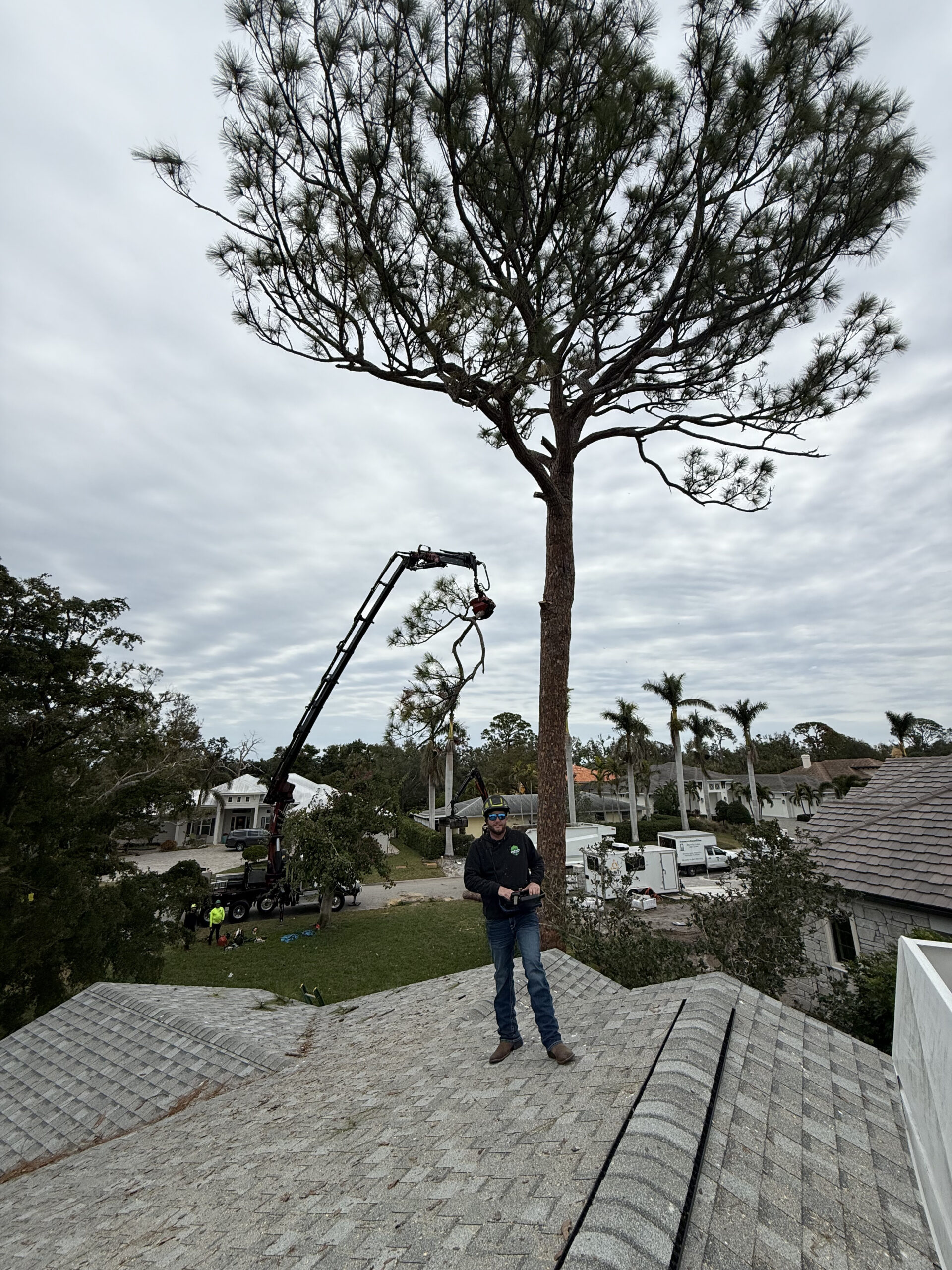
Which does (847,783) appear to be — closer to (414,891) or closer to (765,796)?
(765,796)

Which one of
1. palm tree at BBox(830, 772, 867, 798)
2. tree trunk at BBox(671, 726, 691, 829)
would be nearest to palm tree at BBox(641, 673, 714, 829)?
tree trunk at BBox(671, 726, 691, 829)

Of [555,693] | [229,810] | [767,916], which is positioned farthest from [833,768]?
[555,693]

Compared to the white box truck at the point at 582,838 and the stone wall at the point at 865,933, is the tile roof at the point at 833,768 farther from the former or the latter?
the stone wall at the point at 865,933

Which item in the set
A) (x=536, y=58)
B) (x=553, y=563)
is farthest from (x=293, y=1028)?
(x=536, y=58)

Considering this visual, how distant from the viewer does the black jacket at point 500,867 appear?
461cm

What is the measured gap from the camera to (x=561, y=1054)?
4309mm

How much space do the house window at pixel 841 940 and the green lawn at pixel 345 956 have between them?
24.5 feet

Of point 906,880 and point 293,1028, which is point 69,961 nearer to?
point 293,1028

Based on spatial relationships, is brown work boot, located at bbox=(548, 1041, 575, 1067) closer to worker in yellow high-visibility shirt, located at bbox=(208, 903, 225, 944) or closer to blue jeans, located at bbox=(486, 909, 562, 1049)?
blue jeans, located at bbox=(486, 909, 562, 1049)

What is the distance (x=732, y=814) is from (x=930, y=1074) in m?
48.3

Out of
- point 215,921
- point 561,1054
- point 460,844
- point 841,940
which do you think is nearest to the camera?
point 561,1054

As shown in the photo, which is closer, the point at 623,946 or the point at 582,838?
the point at 623,946

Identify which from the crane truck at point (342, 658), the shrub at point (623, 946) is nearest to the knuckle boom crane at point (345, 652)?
the crane truck at point (342, 658)

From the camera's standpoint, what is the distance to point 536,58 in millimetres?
7508
